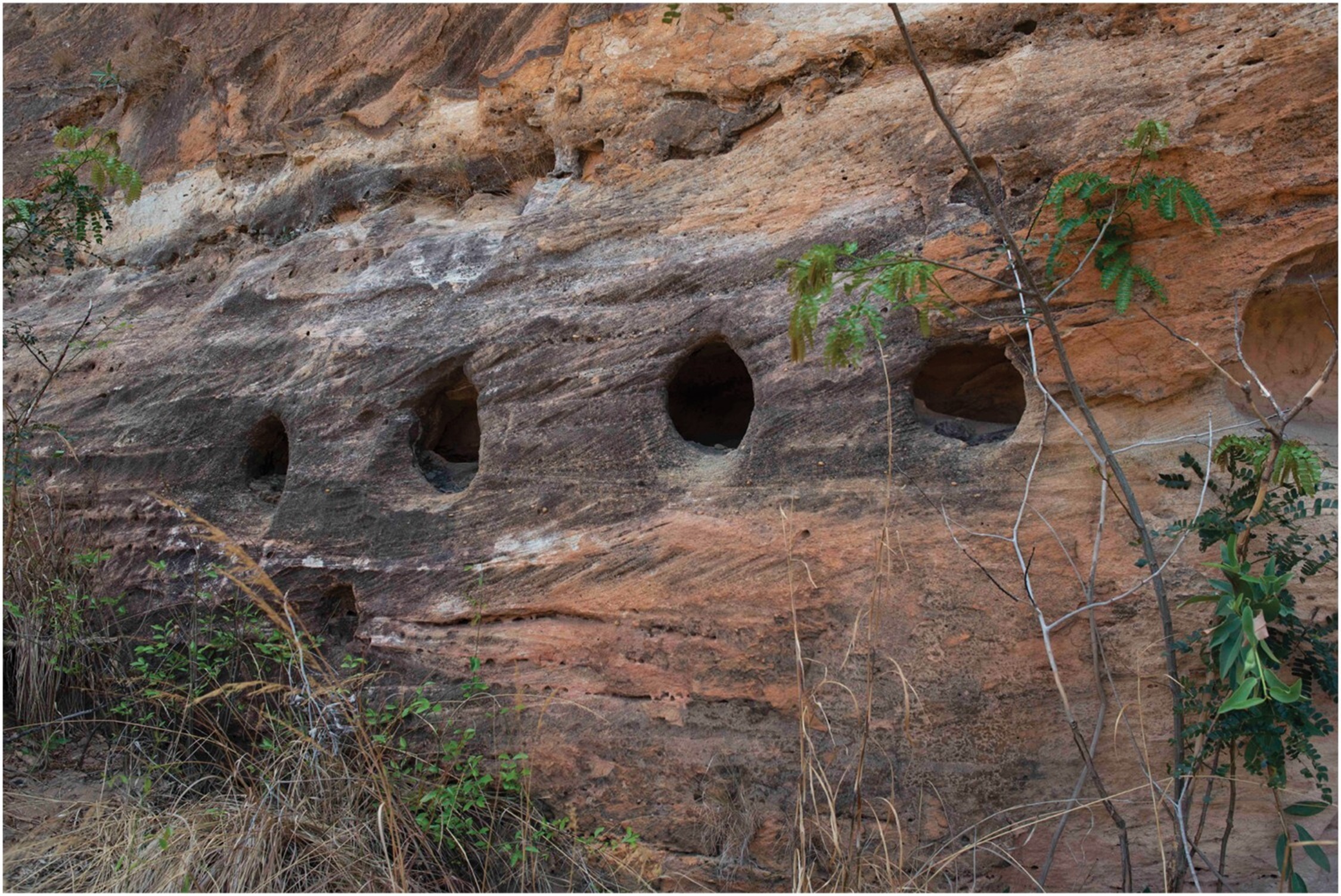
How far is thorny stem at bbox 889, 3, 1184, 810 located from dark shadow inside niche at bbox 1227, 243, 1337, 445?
46 cm

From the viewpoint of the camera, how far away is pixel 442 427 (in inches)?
167

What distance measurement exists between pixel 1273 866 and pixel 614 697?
6.29ft

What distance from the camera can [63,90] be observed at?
222 inches

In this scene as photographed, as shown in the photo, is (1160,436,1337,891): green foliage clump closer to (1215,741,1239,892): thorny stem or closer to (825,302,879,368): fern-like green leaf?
(1215,741,1239,892): thorny stem

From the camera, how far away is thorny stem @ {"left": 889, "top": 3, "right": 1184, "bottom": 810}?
2.76m

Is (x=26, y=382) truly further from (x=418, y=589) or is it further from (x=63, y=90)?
(x=418, y=589)

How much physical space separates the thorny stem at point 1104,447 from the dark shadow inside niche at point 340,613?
2.61 meters

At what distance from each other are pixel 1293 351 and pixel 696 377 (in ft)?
6.74

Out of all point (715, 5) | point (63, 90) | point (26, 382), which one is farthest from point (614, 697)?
Answer: point (63, 90)

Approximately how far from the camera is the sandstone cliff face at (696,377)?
3006 mm

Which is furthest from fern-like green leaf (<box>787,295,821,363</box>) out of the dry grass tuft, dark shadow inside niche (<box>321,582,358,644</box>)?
dark shadow inside niche (<box>321,582,358,644</box>)

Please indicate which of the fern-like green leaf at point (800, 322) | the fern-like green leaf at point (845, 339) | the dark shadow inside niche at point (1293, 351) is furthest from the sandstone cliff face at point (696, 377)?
the fern-like green leaf at point (800, 322)

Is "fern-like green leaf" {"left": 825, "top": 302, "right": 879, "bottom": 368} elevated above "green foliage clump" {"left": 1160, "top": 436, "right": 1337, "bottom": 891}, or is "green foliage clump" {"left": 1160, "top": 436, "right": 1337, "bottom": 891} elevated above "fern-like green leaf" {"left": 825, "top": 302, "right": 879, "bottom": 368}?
"fern-like green leaf" {"left": 825, "top": 302, "right": 879, "bottom": 368}

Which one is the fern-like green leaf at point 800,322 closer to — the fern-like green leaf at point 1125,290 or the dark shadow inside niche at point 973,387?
the fern-like green leaf at point 1125,290
